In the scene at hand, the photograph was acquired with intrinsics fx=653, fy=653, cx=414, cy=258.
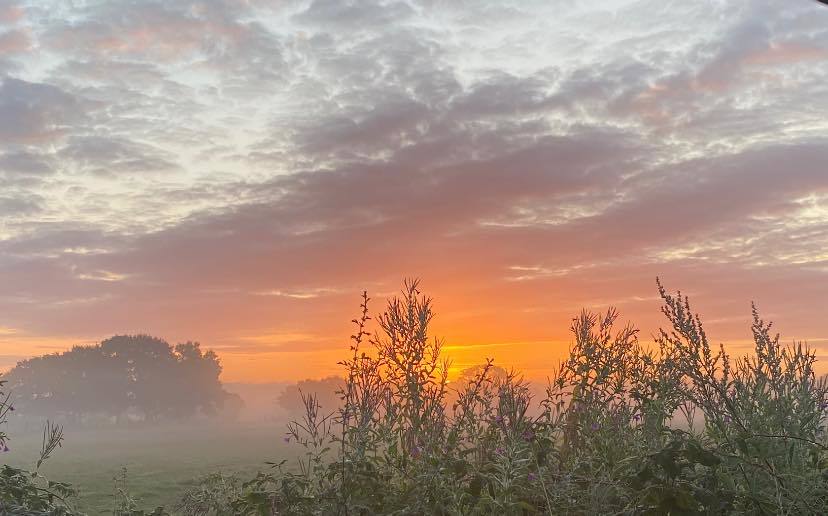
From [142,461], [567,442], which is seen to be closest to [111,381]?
[142,461]

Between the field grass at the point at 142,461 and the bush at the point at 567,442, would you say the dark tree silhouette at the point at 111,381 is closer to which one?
the field grass at the point at 142,461

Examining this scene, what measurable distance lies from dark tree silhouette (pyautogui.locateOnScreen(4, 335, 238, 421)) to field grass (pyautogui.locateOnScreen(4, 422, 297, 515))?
361 cm

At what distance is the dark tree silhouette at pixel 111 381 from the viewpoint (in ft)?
308

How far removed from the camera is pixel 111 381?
3728 inches

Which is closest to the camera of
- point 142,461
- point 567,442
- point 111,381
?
point 567,442

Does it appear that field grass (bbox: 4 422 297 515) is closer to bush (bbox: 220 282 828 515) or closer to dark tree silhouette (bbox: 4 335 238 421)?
dark tree silhouette (bbox: 4 335 238 421)

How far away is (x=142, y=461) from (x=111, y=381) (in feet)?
166

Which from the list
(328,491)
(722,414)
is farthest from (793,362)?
(328,491)

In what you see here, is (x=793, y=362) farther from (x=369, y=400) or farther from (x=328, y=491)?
(x=328, y=491)

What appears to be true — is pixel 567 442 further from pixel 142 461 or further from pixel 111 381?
pixel 111 381

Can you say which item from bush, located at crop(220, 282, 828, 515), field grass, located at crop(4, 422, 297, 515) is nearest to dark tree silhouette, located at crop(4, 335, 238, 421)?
field grass, located at crop(4, 422, 297, 515)

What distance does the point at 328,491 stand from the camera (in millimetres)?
4984

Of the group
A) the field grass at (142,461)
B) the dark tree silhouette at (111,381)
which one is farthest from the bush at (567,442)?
the dark tree silhouette at (111,381)

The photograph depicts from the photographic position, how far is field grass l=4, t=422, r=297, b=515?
2864 cm
